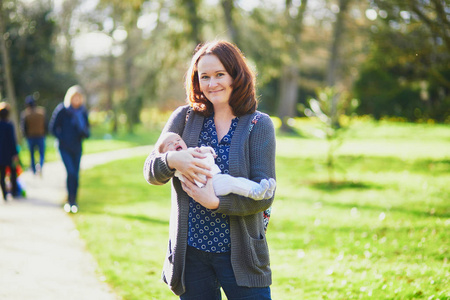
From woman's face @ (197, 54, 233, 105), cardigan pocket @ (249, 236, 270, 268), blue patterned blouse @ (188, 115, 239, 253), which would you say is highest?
woman's face @ (197, 54, 233, 105)

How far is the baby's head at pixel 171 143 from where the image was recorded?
7.38 ft

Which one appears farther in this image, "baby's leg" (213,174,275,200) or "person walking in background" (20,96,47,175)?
"person walking in background" (20,96,47,175)

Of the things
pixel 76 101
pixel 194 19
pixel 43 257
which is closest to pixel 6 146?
pixel 76 101

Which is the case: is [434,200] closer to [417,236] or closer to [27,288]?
[417,236]

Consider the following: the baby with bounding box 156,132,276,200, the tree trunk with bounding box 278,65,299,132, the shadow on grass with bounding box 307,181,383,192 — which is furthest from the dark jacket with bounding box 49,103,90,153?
the tree trunk with bounding box 278,65,299,132

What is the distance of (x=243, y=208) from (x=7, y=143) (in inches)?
302

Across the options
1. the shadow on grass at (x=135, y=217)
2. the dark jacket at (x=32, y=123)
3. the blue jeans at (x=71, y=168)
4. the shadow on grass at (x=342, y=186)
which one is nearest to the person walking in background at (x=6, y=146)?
the blue jeans at (x=71, y=168)

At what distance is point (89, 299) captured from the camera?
423 cm

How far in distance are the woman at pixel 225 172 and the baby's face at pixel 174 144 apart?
0.22 feet

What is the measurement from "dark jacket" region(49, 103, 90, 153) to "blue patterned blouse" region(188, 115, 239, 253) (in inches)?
237

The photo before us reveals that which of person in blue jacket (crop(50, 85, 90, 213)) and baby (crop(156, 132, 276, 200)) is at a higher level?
baby (crop(156, 132, 276, 200))

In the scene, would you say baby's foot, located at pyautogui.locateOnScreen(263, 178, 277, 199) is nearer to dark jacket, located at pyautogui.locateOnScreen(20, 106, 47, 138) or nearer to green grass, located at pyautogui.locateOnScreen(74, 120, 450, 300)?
green grass, located at pyautogui.locateOnScreen(74, 120, 450, 300)

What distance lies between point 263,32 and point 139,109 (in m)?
5.28

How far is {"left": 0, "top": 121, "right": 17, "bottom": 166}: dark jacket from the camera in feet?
27.9
